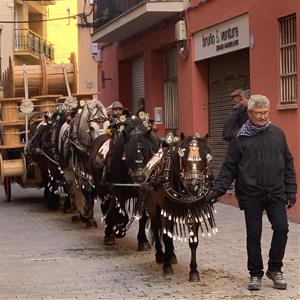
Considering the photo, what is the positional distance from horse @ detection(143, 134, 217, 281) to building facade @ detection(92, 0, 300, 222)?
428 centimetres

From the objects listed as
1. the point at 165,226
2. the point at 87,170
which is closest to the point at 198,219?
the point at 165,226

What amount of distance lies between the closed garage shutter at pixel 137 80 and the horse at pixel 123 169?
9853mm

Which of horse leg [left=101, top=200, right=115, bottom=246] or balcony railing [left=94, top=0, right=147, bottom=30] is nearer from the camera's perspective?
horse leg [left=101, top=200, right=115, bottom=246]

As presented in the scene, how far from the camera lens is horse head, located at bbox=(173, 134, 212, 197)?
275 inches

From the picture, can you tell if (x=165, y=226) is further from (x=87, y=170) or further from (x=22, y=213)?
(x=22, y=213)

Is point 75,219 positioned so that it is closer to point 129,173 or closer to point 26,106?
point 26,106

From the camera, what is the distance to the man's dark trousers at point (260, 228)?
6973 mm

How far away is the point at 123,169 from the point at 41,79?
6704mm

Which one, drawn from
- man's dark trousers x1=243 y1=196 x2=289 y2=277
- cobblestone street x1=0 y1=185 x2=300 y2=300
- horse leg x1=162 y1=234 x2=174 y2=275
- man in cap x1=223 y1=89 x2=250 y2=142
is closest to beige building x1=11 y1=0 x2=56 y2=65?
man in cap x1=223 y1=89 x2=250 y2=142

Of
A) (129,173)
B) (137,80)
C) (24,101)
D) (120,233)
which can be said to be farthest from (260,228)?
(137,80)

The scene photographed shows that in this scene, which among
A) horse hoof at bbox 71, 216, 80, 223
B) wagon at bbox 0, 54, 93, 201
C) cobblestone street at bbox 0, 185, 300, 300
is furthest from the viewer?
wagon at bbox 0, 54, 93, 201

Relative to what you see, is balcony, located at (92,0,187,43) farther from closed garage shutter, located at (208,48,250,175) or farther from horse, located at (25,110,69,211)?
horse, located at (25,110,69,211)

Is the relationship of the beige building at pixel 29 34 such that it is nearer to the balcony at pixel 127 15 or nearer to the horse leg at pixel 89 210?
the balcony at pixel 127 15

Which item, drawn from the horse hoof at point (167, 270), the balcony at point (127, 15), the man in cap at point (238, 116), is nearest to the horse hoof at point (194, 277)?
the horse hoof at point (167, 270)
